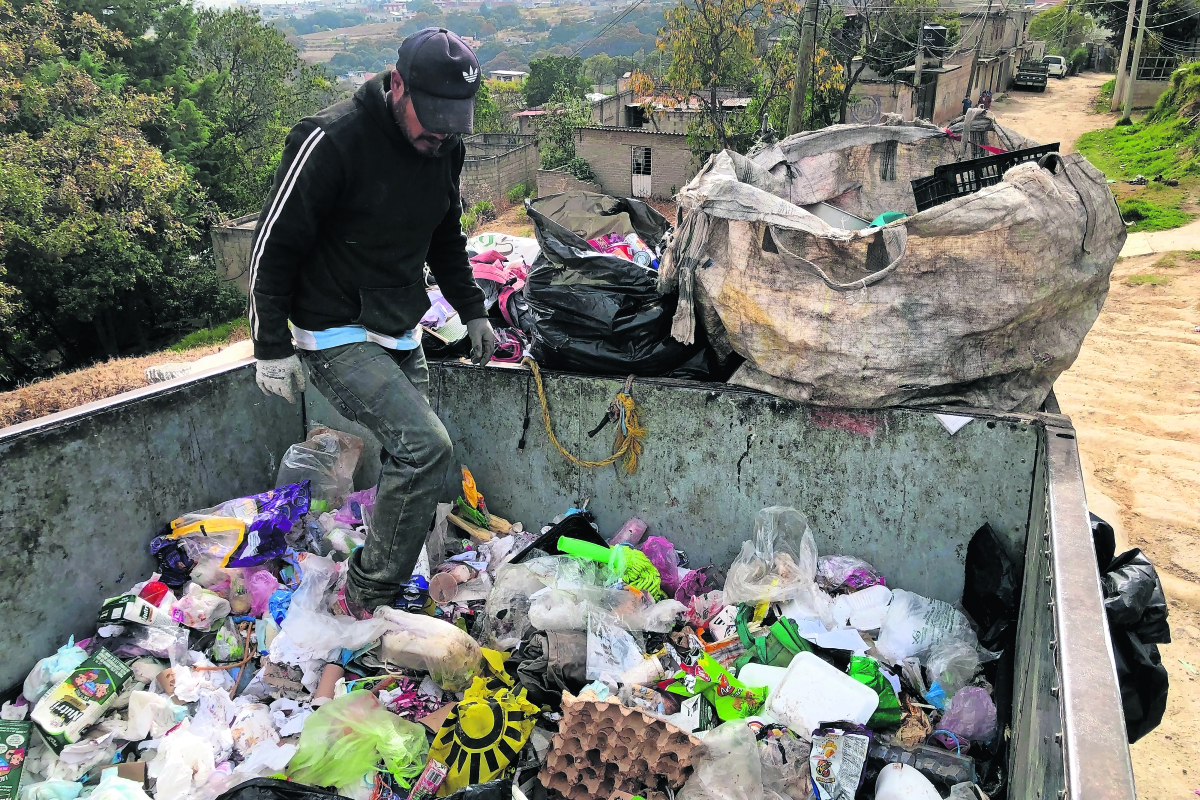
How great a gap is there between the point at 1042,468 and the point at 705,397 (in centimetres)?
110

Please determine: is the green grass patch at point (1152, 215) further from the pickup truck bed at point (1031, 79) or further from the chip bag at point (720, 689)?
the pickup truck bed at point (1031, 79)

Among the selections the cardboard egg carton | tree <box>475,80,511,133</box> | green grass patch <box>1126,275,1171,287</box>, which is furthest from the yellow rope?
tree <box>475,80,511,133</box>

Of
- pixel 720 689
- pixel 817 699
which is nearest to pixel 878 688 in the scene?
Answer: pixel 817 699

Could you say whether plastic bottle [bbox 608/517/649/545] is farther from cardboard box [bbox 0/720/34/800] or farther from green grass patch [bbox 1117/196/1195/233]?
green grass patch [bbox 1117/196/1195/233]

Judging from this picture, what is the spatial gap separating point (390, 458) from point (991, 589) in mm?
1991

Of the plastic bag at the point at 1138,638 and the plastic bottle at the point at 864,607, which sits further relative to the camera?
the plastic bottle at the point at 864,607

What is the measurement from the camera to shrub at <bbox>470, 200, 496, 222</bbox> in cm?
2884

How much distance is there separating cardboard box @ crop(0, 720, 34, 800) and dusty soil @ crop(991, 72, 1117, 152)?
21796mm

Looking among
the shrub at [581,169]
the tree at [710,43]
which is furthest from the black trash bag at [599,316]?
the shrub at [581,169]

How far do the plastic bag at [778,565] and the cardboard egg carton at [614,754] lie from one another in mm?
784

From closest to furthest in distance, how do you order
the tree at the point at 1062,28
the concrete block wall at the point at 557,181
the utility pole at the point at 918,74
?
the utility pole at the point at 918,74 < the concrete block wall at the point at 557,181 < the tree at the point at 1062,28

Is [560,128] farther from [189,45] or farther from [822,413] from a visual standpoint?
[822,413]

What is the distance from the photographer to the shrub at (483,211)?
2884 centimetres

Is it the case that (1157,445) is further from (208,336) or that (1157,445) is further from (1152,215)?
(208,336)
